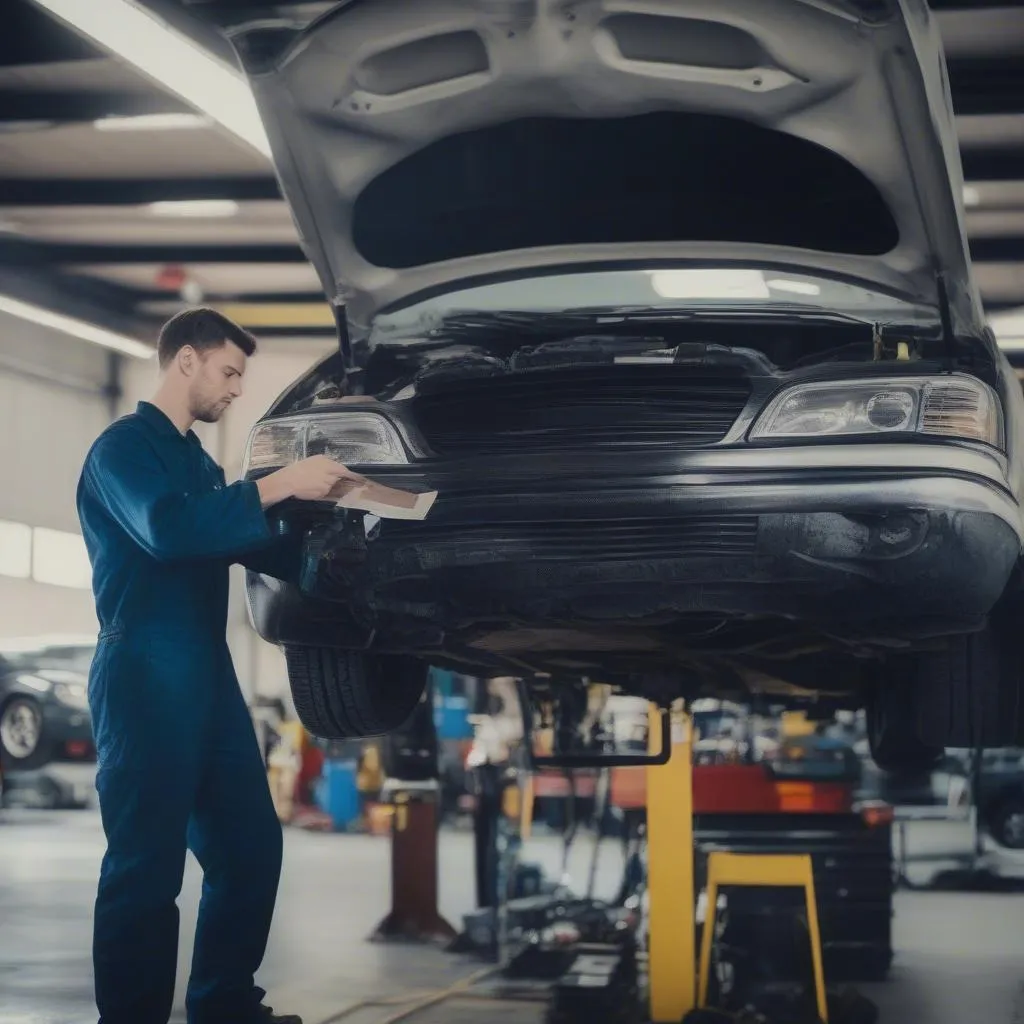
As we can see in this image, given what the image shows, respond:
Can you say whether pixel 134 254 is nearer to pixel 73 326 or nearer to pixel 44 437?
pixel 73 326

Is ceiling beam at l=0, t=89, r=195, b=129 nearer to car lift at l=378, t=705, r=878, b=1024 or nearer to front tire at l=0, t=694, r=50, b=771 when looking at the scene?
car lift at l=378, t=705, r=878, b=1024

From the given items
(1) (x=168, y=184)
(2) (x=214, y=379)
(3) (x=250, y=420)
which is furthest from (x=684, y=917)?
(3) (x=250, y=420)

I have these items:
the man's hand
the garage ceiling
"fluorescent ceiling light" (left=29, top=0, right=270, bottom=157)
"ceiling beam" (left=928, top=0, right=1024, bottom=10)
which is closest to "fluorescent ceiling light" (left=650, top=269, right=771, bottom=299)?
the man's hand

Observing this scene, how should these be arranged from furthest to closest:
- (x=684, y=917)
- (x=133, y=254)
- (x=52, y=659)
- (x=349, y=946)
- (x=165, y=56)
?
(x=52, y=659) < (x=133, y=254) < (x=349, y=946) < (x=165, y=56) < (x=684, y=917)

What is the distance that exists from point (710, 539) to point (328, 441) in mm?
848

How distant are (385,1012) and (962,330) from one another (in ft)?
8.95

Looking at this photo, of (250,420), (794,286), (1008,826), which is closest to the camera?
(794,286)

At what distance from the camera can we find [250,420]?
16.4 metres

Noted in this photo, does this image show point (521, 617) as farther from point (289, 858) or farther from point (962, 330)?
point (289, 858)

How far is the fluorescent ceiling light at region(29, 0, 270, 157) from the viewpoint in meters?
5.81

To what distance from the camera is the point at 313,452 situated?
10.4ft

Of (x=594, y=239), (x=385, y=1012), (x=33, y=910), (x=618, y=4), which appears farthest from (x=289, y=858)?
(x=618, y=4)

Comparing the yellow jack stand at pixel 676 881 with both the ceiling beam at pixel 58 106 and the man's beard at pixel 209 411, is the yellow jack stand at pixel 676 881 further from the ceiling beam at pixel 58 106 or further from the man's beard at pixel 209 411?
the ceiling beam at pixel 58 106

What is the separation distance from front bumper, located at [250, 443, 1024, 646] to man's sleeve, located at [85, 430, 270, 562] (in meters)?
0.23
